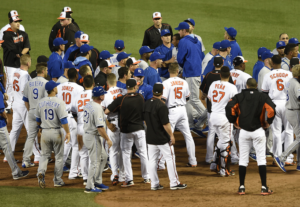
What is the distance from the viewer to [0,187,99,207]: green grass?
6023 millimetres

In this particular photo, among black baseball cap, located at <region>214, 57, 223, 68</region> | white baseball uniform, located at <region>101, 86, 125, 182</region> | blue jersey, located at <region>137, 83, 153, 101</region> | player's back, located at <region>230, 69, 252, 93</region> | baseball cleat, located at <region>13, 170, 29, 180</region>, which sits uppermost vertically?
black baseball cap, located at <region>214, 57, 223, 68</region>

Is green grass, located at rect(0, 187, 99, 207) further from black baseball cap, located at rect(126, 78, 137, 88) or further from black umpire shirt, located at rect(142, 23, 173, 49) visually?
black umpire shirt, located at rect(142, 23, 173, 49)

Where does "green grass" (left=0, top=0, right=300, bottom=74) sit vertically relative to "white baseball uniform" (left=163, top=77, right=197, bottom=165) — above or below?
above

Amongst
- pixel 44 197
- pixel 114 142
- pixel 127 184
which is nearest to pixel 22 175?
pixel 44 197

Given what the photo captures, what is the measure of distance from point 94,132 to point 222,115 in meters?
2.30

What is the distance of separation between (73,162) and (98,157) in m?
0.97

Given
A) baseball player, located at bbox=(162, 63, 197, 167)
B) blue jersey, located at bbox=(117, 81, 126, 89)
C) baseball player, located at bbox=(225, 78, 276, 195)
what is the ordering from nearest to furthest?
baseball player, located at bbox=(225, 78, 276, 195), blue jersey, located at bbox=(117, 81, 126, 89), baseball player, located at bbox=(162, 63, 197, 167)

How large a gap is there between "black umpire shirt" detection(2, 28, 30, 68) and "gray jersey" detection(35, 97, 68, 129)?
15.4 ft

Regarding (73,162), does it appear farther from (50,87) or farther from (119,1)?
(119,1)

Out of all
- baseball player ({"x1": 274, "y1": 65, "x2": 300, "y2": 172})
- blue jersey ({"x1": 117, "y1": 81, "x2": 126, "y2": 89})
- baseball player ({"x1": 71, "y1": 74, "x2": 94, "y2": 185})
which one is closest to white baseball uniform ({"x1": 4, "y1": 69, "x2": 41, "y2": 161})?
baseball player ({"x1": 71, "y1": 74, "x2": 94, "y2": 185})

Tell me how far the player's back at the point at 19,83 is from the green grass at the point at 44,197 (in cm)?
198

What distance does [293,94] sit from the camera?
7.32m

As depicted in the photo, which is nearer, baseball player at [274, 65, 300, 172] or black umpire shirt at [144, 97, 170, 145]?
black umpire shirt at [144, 97, 170, 145]

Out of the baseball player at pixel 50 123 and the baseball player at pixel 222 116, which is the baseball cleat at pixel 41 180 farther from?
the baseball player at pixel 222 116
